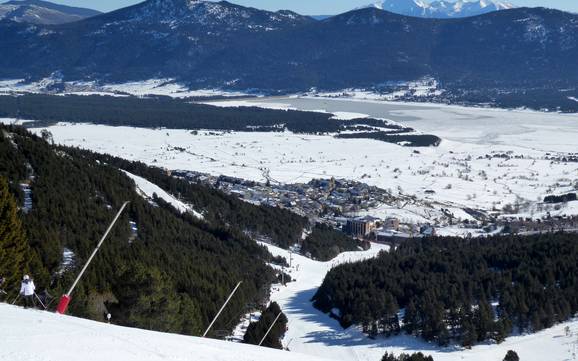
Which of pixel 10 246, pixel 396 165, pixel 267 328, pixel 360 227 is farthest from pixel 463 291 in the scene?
pixel 396 165

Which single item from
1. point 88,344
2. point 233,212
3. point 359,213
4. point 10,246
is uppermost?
point 88,344

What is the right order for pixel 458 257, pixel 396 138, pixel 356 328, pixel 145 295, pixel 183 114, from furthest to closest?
pixel 183 114, pixel 396 138, pixel 458 257, pixel 356 328, pixel 145 295

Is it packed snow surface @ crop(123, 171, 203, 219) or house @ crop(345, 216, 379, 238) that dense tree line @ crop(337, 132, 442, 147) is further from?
packed snow surface @ crop(123, 171, 203, 219)

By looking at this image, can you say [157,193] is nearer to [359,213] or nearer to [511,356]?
[359,213]

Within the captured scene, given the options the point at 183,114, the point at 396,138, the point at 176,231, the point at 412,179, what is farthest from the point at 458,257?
the point at 183,114

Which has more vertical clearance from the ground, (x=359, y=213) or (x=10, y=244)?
(x=10, y=244)

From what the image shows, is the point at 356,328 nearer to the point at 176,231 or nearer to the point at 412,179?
the point at 176,231

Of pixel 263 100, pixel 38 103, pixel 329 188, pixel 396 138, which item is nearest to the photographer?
pixel 329 188
